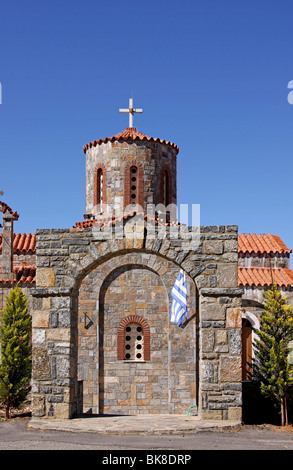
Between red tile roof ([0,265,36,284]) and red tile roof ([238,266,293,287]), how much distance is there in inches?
251

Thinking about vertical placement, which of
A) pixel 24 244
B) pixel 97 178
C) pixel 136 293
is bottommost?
pixel 136 293

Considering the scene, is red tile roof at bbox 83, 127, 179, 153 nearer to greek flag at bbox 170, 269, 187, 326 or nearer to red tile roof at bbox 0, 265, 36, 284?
red tile roof at bbox 0, 265, 36, 284

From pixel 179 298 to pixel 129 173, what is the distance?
476 cm

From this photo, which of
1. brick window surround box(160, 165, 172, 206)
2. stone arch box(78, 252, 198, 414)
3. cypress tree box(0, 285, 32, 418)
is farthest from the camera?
brick window surround box(160, 165, 172, 206)

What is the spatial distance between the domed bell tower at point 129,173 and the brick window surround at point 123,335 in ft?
10.8

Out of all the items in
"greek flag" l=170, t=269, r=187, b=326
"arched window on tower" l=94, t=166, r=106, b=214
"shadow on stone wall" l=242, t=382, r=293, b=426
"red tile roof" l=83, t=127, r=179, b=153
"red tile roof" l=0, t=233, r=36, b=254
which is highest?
"red tile roof" l=83, t=127, r=179, b=153

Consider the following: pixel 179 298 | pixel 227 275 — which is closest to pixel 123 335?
pixel 179 298

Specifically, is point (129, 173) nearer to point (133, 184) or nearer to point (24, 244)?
point (133, 184)

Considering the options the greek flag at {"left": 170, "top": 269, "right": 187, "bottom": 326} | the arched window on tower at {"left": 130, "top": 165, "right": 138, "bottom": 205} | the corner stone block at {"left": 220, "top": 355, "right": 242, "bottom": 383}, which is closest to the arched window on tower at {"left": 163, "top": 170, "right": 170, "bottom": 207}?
the arched window on tower at {"left": 130, "top": 165, "right": 138, "bottom": 205}

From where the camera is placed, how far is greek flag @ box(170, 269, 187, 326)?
52.4 feet

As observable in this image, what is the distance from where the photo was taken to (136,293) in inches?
680

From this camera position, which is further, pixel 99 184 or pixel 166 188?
pixel 166 188

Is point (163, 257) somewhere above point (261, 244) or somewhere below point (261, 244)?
below

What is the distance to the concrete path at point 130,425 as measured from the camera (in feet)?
33.4
